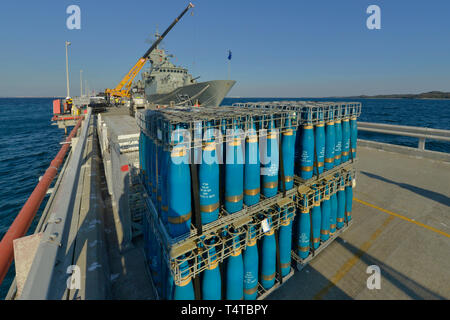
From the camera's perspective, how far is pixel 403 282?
536 cm

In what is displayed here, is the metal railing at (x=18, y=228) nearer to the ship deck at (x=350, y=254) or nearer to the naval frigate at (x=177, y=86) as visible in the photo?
the ship deck at (x=350, y=254)

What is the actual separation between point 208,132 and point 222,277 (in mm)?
3024

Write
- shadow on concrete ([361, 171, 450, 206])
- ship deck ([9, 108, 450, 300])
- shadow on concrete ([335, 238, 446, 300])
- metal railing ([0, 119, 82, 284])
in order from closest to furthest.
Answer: metal railing ([0, 119, 82, 284]) → ship deck ([9, 108, 450, 300]) → shadow on concrete ([335, 238, 446, 300]) → shadow on concrete ([361, 171, 450, 206])

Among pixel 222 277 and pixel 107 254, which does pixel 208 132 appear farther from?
pixel 107 254

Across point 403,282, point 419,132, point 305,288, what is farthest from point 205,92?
point 403,282

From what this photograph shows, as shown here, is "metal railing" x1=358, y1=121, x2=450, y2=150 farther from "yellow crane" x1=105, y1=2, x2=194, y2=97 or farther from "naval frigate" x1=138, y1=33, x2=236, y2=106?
"yellow crane" x1=105, y1=2, x2=194, y2=97

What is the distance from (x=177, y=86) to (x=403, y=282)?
42.3 metres

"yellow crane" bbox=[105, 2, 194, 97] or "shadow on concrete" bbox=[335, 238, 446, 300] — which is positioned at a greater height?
"yellow crane" bbox=[105, 2, 194, 97]

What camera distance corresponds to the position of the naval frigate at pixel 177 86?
32094mm

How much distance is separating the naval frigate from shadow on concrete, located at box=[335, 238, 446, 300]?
28.5 meters

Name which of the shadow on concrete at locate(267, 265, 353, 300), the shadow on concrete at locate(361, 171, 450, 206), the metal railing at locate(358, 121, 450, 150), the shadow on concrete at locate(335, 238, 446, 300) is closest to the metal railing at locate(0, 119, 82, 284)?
the shadow on concrete at locate(267, 265, 353, 300)

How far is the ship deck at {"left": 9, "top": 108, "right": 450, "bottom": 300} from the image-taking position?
470 cm

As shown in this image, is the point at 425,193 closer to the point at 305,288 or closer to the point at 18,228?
the point at 305,288

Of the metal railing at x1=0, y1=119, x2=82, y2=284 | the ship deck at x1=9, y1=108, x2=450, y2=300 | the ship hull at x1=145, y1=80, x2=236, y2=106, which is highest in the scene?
the ship hull at x1=145, y1=80, x2=236, y2=106
